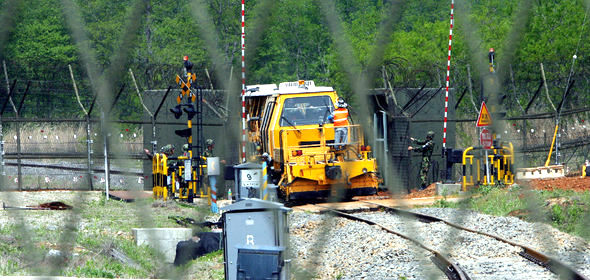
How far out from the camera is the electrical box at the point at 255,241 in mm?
4316

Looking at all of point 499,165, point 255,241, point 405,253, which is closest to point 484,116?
point 255,241

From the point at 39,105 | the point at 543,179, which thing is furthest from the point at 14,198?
the point at 543,179

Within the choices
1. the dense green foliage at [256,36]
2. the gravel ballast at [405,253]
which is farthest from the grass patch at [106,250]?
the dense green foliage at [256,36]

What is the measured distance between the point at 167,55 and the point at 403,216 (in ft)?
2.01

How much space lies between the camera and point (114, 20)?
1329 millimetres

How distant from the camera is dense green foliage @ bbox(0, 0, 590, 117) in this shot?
52.5 inches

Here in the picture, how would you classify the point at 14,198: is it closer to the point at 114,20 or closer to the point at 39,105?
the point at 39,105

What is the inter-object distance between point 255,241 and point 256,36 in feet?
12.1

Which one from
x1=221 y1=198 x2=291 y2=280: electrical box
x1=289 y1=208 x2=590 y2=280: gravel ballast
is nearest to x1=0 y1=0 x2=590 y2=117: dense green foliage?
x1=221 y1=198 x2=291 y2=280: electrical box

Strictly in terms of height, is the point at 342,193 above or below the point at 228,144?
below

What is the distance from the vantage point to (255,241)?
16.3 feet

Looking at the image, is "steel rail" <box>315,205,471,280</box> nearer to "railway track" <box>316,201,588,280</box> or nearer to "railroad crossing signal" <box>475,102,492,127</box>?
"railway track" <box>316,201,588,280</box>

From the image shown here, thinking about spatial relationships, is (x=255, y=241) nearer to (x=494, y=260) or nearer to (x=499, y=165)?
(x=499, y=165)

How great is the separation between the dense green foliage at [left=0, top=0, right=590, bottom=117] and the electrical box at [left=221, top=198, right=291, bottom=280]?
2.51 metres
